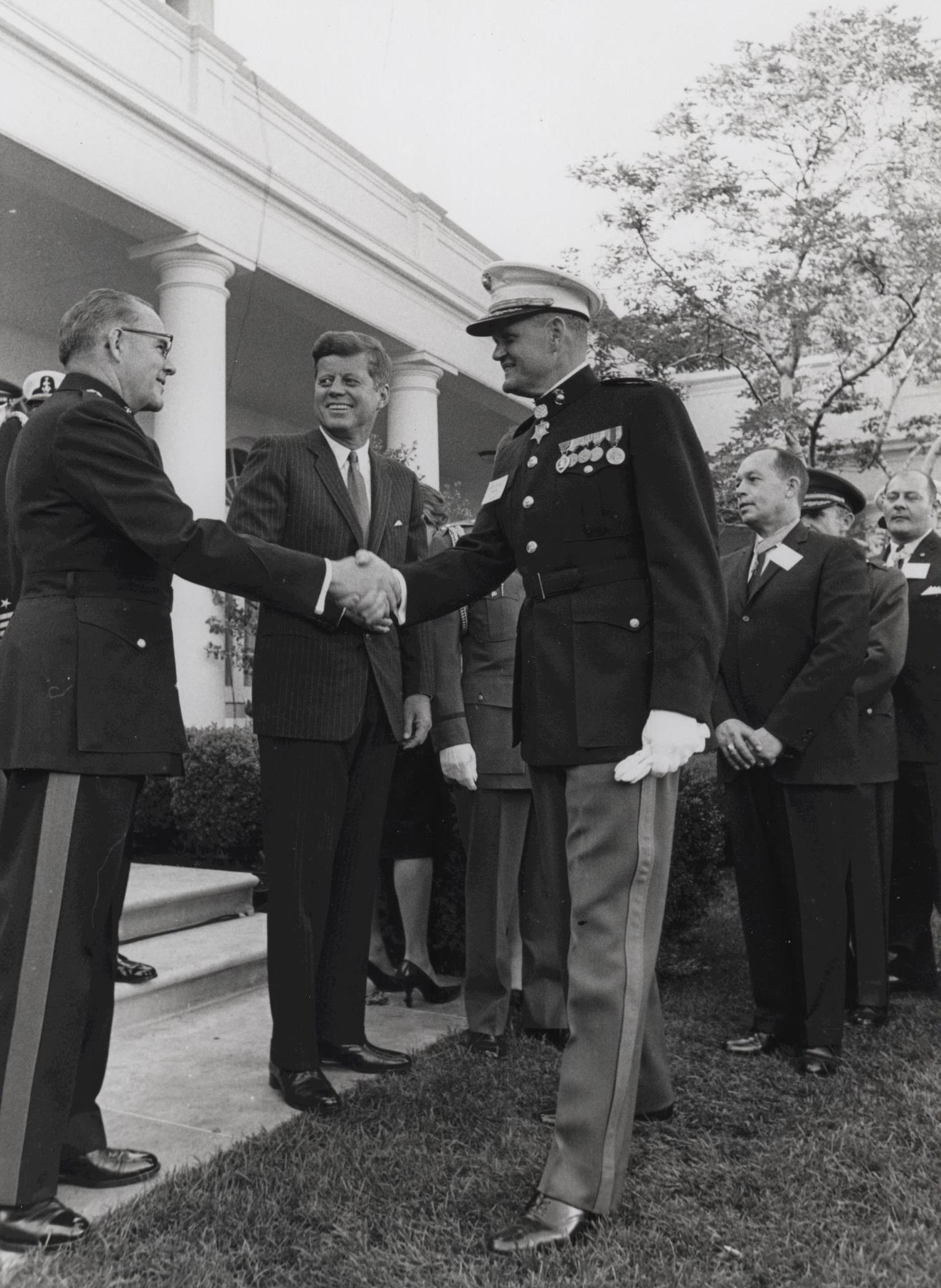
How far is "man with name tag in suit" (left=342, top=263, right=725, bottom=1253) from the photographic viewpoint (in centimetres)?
248

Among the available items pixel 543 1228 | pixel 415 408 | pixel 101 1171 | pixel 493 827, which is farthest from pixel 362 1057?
pixel 415 408

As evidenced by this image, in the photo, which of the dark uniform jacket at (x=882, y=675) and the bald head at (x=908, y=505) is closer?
the dark uniform jacket at (x=882, y=675)

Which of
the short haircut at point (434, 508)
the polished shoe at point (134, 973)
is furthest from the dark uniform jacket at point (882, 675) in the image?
the polished shoe at point (134, 973)

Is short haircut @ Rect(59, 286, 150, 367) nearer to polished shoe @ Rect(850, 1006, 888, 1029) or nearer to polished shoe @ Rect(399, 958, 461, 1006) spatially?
polished shoe @ Rect(399, 958, 461, 1006)

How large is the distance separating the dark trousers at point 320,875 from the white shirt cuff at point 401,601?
1.14 feet

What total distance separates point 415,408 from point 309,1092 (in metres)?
9.73

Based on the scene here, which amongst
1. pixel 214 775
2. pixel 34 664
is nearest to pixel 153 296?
pixel 214 775

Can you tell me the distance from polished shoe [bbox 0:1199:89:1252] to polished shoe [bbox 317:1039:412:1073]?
1182 mm

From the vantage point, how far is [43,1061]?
2.48 m

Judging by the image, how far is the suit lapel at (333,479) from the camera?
3.57m

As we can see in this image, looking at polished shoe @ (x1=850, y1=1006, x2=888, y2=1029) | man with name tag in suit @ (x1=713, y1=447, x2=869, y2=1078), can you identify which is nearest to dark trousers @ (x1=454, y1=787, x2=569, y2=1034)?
man with name tag in suit @ (x1=713, y1=447, x2=869, y2=1078)

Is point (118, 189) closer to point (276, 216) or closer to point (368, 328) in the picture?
point (276, 216)

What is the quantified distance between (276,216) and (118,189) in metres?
1.91

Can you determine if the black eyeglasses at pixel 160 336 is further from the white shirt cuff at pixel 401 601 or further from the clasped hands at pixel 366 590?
the white shirt cuff at pixel 401 601
